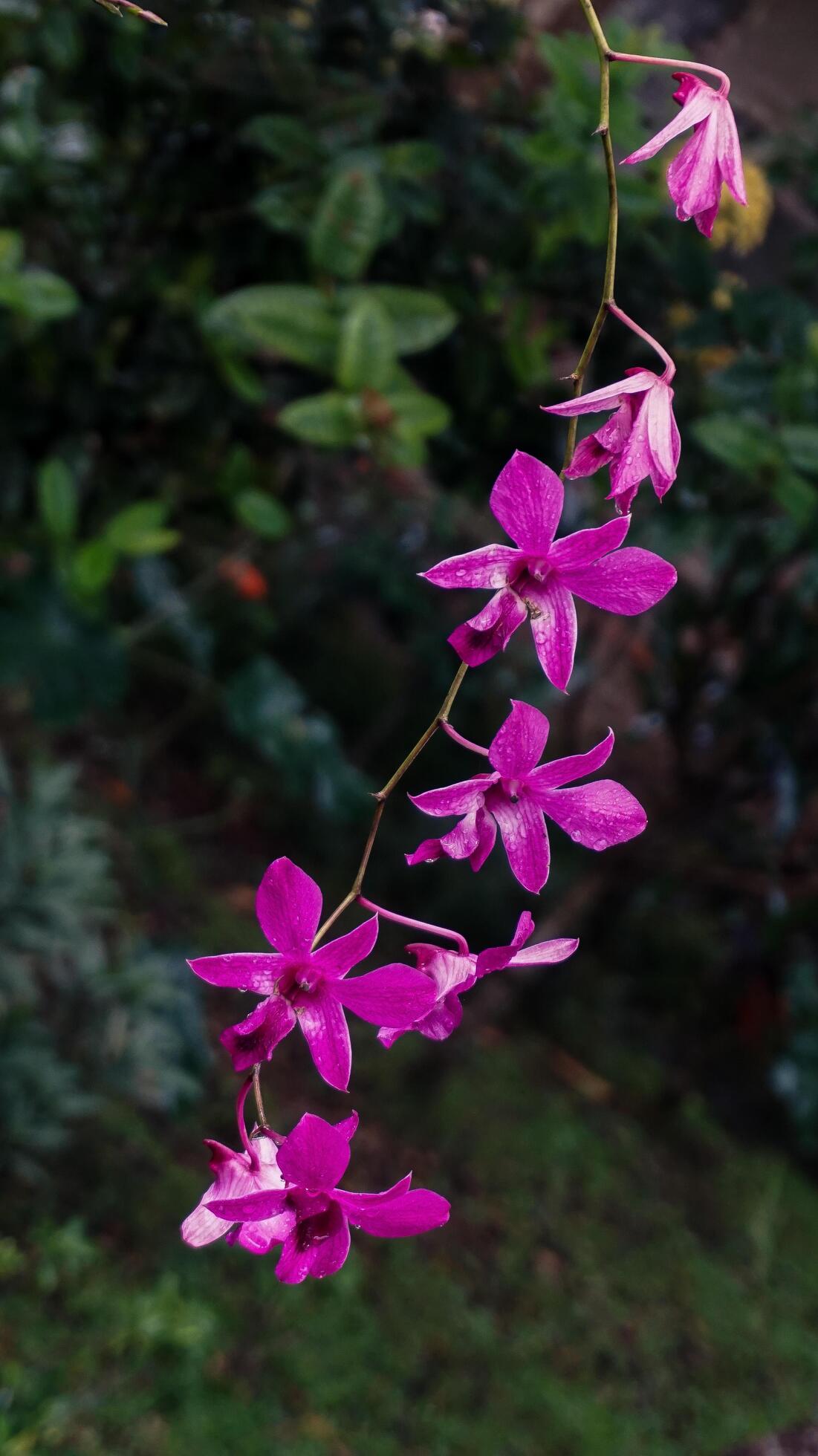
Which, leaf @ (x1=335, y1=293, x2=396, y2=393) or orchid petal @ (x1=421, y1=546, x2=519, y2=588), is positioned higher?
orchid petal @ (x1=421, y1=546, x2=519, y2=588)

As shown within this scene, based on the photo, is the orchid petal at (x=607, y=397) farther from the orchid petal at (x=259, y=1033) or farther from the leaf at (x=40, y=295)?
the leaf at (x=40, y=295)

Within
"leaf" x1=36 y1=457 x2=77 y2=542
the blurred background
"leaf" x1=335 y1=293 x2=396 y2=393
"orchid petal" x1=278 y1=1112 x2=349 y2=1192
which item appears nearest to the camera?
"orchid petal" x1=278 y1=1112 x2=349 y2=1192

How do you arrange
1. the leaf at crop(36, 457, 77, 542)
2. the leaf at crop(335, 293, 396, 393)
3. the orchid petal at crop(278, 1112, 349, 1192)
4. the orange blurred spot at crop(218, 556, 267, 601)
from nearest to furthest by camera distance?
1. the orchid petal at crop(278, 1112, 349, 1192)
2. the leaf at crop(335, 293, 396, 393)
3. the leaf at crop(36, 457, 77, 542)
4. the orange blurred spot at crop(218, 556, 267, 601)

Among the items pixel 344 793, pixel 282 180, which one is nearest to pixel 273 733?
pixel 344 793

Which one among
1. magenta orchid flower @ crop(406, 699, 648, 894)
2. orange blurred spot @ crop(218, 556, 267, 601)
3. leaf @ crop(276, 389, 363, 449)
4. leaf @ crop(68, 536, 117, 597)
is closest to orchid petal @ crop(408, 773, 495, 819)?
magenta orchid flower @ crop(406, 699, 648, 894)

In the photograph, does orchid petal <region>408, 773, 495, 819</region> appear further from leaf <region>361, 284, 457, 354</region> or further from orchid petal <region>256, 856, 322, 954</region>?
leaf <region>361, 284, 457, 354</region>

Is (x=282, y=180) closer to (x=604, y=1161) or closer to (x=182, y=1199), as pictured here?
(x=182, y=1199)

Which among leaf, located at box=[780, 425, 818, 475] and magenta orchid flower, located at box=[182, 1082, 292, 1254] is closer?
magenta orchid flower, located at box=[182, 1082, 292, 1254]

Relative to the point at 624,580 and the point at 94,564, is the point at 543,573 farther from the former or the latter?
the point at 94,564

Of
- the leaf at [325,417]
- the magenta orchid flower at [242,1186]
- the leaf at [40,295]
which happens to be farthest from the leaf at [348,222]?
the magenta orchid flower at [242,1186]
